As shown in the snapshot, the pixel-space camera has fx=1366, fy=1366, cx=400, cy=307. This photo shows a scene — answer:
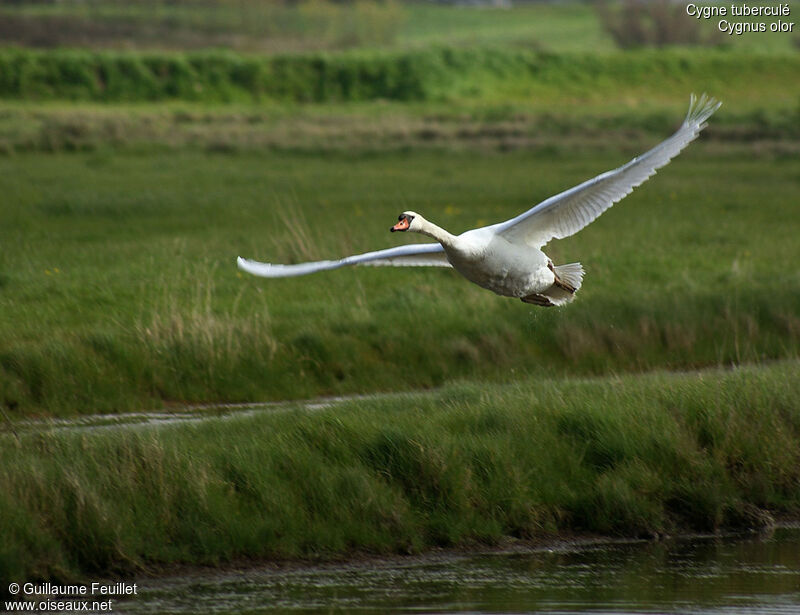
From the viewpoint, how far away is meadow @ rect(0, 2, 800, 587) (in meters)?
9.97

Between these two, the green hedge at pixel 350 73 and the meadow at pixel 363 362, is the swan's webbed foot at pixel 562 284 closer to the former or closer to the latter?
the meadow at pixel 363 362

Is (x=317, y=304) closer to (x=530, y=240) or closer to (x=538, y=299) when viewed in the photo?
(x=538, y=299)

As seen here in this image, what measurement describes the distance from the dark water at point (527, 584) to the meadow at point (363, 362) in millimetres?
242

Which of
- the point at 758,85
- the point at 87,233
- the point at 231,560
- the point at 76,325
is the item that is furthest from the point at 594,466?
the point at 758,85

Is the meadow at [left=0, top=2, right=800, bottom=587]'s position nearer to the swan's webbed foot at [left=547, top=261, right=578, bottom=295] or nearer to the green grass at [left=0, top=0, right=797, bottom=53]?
the swan's webbed foot at [left=547, top=261, right=578, bottom=295]

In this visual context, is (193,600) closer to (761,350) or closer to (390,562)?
(390,562)

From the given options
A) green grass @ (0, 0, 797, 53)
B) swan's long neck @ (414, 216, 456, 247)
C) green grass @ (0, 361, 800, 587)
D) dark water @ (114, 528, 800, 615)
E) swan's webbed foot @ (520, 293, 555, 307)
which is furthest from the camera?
green grass @ (0, 0, 797, 53)

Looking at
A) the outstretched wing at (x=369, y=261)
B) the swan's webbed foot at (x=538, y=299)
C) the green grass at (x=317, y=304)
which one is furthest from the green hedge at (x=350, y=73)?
the swan's webbed foot at (x=538, y=299)

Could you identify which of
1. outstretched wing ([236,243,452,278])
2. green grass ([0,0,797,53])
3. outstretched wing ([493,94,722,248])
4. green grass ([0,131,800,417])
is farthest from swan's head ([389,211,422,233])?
green grass ([0,0,797,53])

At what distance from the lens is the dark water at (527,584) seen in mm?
9289

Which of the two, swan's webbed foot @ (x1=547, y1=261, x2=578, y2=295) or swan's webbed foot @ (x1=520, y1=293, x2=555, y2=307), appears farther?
swan's webbed foot @ (x1=520, y1=293, x2=555, y2=307)

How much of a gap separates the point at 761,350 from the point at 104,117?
90.2 feet

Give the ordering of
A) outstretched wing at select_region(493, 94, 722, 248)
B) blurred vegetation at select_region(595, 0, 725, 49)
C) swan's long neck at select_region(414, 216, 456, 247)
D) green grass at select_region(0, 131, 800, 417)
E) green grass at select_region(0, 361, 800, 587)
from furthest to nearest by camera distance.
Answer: blurred vegetation at select_region(595, 0, 725, 49) → green grass at select_region(0, 131, 800, 417) → outstretched wing at select_region(493, 94, 722, 248) → swan's long neck at select_region(414, 216, 456, 247) → green grass at select_region(0, 361, 800, 587)

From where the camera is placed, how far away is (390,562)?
10.2m
